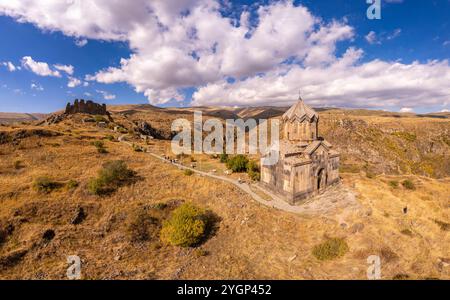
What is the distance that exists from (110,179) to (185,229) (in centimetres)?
1179

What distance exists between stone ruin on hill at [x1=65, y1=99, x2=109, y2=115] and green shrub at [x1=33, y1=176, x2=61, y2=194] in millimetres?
47919

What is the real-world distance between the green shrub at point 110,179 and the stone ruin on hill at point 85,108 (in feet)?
159

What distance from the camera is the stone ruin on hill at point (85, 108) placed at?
62.7m

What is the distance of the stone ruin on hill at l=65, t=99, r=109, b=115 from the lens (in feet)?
206

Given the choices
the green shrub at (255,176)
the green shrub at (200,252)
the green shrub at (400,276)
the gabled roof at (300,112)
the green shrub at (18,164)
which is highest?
the gabled roof at (300,112)

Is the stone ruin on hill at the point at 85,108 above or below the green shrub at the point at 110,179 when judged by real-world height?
above

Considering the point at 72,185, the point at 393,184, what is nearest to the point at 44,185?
the point at 72,185

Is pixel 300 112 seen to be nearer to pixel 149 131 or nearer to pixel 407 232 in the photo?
pixel 407 232

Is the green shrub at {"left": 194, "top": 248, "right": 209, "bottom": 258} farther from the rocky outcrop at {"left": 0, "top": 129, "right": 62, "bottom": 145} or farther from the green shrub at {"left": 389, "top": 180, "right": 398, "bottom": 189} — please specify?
the rocky outcrop at {"left": 0, "top": 129, "right": 62, "bottom": 145}

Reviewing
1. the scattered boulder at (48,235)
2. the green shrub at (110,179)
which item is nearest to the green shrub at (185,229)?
the scattered boulder at (48,235)

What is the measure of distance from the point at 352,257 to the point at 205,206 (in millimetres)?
12830

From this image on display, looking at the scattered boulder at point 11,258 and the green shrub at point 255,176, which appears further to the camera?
the green shrub at point 255,176

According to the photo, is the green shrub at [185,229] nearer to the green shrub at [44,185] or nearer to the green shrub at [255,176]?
the green shrub at [255,176]
